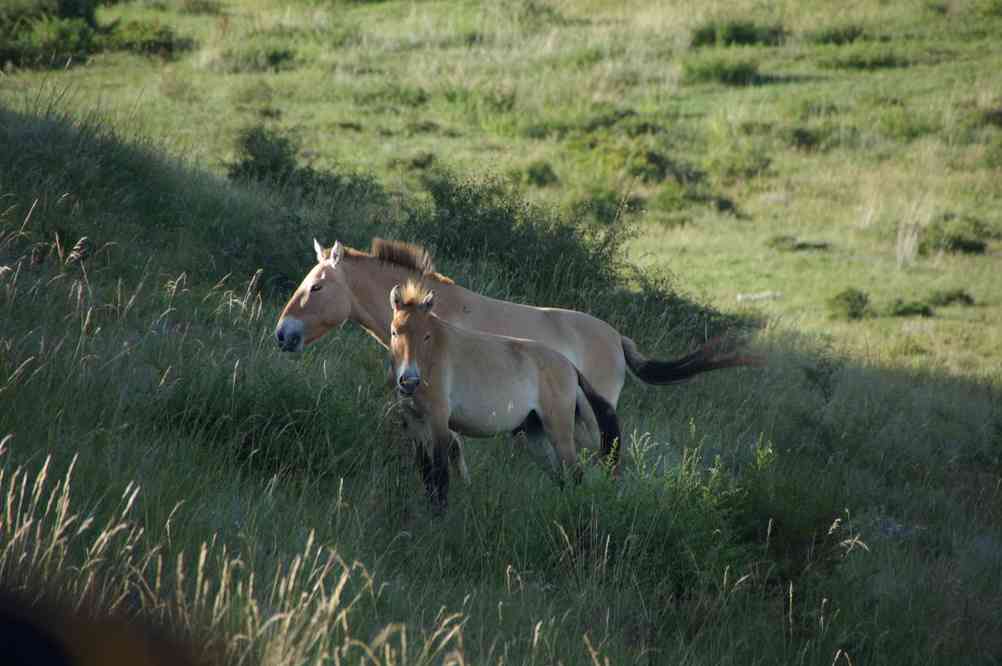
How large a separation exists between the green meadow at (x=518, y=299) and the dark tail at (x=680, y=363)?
535mm

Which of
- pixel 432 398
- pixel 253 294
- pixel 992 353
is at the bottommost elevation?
pixel 992 353

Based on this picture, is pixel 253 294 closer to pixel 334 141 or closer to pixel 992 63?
pixel 334 141

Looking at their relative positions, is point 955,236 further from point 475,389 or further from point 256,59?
point 475,389

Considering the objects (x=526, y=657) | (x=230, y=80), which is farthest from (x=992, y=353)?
(x=230, y=80)

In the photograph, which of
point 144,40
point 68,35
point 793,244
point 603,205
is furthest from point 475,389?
point 144,40

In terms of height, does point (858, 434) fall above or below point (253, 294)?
below

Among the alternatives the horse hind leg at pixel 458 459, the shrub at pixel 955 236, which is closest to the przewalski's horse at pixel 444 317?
the horse hind leg at pixel 458 459

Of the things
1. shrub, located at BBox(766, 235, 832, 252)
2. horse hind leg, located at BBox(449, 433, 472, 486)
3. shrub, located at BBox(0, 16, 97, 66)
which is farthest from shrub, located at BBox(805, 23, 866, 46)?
horse hind leg, located at BBox(449, 433, 472, 486)

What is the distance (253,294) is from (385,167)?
329 inches

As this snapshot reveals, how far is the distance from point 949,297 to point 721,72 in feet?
36.5

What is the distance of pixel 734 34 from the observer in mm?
30203

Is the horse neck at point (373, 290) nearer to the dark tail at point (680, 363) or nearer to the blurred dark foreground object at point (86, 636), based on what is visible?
the dark tail at point (680, 363)

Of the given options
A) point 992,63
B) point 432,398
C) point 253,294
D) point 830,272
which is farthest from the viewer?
point 992,63

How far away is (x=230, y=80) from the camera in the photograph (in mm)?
23250
